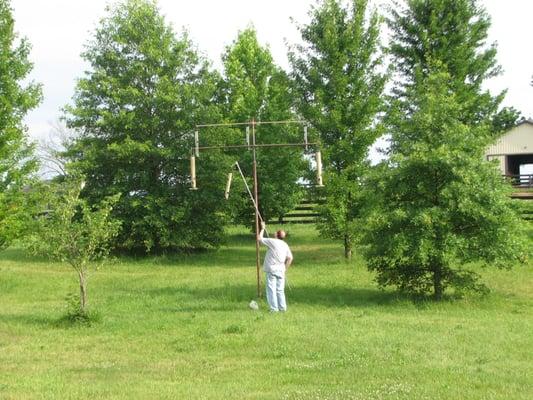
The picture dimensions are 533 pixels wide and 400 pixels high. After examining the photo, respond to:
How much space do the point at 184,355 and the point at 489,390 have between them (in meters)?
4.51

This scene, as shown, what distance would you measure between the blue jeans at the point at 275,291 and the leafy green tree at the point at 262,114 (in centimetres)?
1258

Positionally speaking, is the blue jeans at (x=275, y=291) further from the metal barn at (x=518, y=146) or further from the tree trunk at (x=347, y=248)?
the metal barn at (x=518, y=146)

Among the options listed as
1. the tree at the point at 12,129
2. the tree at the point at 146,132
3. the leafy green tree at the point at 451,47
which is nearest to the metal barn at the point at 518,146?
the leafy green tree at the point at 451,47

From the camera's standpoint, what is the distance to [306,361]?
9.45 m

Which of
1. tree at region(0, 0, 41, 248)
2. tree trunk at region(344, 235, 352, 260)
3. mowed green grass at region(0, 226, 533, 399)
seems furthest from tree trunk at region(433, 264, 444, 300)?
tree at region(0, 0, 41, 248)

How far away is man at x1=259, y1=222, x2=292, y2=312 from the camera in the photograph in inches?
575

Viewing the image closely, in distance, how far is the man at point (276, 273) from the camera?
47.9ft

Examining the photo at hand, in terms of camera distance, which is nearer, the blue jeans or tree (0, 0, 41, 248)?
the blue jeans

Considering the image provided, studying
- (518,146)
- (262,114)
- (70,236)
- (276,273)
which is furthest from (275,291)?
(518,146)

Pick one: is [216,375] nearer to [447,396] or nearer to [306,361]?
[306,361]

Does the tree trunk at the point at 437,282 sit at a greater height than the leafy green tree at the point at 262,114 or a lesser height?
lesser

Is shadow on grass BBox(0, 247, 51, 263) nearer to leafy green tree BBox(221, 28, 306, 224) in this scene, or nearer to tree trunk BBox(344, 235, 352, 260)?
leafy green tree BBox(221, 28, 306, 224)

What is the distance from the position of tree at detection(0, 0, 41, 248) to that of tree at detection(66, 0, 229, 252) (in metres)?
5.93

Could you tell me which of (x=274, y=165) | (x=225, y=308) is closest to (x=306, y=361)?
(x=225, y=308)
